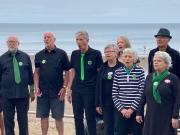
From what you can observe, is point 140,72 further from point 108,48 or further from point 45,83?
point 45,83

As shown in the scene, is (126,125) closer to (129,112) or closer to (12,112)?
(129,112)

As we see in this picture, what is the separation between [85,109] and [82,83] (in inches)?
17.9

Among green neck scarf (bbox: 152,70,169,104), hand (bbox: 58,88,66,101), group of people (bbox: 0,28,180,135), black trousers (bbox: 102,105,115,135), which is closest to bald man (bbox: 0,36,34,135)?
group of people (bbox: 0,28,180,135)

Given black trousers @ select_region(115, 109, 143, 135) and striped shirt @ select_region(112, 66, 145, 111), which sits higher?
striped shirt @ select_region(112, 66, 145, 111)

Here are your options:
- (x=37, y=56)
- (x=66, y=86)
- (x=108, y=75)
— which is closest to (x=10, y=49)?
(x=37, y=56)

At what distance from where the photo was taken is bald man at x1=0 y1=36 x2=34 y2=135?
34.4 feet

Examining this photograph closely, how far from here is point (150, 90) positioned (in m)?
8.84

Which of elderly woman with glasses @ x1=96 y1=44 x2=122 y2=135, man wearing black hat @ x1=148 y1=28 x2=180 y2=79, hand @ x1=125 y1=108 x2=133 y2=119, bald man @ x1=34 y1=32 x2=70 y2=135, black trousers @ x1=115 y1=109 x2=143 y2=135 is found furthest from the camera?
bald man @ x1=34 y1=32 x2=70 y2=135

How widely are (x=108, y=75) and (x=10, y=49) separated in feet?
5.95

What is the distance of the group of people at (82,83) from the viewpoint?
31.4ft

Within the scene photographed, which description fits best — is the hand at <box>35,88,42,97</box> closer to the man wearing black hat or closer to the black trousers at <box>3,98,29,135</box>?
the black trousers at <box>3,98,29,135</box>

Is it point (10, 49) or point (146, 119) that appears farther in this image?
point (10, 49)

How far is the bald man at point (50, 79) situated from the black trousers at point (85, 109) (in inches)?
11.3

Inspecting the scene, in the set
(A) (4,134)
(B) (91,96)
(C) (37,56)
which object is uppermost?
(C) (37,56)
